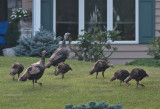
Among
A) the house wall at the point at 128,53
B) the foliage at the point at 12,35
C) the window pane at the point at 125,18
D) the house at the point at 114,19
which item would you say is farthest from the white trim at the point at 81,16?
the foliage at the point at 12,35

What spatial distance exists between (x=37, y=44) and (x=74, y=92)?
703cm

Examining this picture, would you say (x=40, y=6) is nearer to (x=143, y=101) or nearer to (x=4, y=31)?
(x=4, y=31)

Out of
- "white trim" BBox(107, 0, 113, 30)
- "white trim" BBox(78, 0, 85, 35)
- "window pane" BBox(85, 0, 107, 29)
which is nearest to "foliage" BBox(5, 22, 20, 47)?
"white trim" BBox(78, 0, 85, 35)

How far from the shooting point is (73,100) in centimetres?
867

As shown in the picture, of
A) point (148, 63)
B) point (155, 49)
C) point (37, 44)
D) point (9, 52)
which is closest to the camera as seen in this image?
point (148, 63)

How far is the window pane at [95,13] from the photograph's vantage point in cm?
1762

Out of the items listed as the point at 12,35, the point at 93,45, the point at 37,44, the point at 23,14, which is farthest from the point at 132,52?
the point at 12,35

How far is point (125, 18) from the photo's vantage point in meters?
17.7

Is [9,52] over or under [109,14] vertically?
under

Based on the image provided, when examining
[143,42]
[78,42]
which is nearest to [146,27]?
[143,42]

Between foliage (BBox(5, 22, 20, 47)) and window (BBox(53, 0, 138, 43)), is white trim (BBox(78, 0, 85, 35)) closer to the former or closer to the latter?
window (BBox(53, 0, 138, 43))

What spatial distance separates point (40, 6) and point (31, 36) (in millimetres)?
1102

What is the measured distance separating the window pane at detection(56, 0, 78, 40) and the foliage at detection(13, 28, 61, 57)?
2.97ft

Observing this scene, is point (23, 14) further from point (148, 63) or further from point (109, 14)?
point (148, 63)
